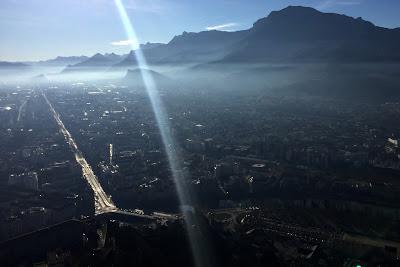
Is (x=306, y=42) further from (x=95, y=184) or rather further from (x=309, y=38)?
(x=95, y=184)

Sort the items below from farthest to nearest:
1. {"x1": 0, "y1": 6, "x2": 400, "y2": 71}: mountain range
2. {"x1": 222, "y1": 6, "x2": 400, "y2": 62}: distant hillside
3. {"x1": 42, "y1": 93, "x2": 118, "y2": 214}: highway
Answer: {"x1": 222, "y1": 6, "x2": 400, "y2": 62}: distant hillside
{"x1": 0, "y1": 6, "x2": 400, "y2": 71}: mountain range
{"x1": 42, "y1": 93, "x2": 118, "y2": 214}: highway

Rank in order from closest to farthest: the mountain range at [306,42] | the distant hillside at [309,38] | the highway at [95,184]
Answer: the highway at [95,184] → the mountain range at [306,42] → the distant hillside at [309,38]

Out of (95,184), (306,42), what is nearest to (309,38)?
(306,42)

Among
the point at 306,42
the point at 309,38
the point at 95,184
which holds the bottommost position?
the point at 95,184

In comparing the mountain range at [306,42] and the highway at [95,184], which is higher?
the mountain range at [306,42]

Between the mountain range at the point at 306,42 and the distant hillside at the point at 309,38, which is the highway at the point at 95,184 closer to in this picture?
the mountain range at the point at 306,42

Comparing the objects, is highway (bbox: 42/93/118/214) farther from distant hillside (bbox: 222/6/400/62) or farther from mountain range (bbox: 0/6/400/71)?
distant hillside (bbox: 222/6/400/62)

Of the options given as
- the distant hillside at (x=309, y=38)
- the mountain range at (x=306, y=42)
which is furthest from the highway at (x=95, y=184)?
the distant hillside at (x=309, y=38)

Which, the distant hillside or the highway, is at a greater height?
the distant hillside

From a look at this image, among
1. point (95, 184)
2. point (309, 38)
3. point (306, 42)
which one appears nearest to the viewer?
point (95, 184)

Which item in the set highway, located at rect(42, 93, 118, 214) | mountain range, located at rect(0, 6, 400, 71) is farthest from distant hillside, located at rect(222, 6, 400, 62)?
highway, located at rect(42, 93, 118, 214)

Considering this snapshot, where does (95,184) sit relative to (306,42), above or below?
below

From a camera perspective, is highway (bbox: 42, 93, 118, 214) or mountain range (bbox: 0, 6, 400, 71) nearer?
highway (bbox: 42, 93, 118, 214)
